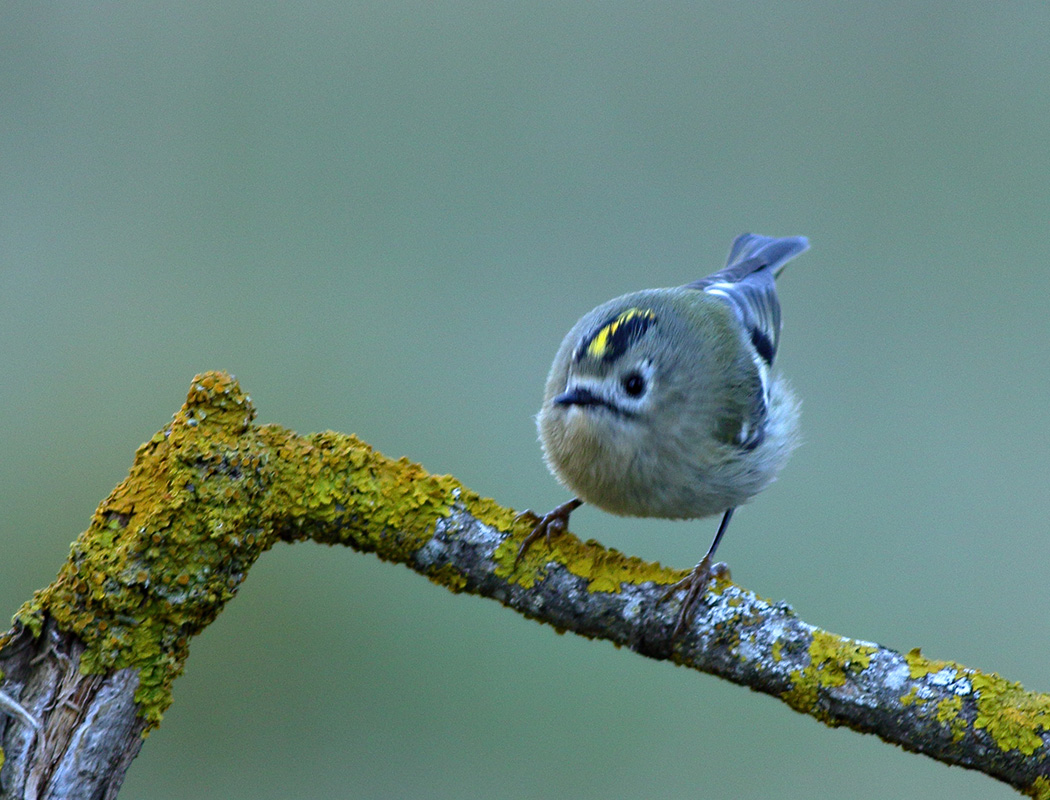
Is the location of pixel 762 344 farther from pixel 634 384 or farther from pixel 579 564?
pixel 579 564

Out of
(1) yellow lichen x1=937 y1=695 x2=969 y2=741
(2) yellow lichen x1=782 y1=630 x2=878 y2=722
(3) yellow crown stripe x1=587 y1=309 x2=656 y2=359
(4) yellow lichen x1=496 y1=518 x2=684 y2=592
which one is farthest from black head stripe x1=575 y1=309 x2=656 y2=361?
(1) yellow lichen x1=937 y1=695 x2=969 y2=741

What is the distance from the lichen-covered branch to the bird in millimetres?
162

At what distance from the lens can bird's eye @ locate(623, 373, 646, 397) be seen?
1.55 m

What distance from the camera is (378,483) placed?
1.21 meters

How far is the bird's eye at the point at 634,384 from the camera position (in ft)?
5.10

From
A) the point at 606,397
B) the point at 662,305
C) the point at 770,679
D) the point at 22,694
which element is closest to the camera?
the point at 22,694

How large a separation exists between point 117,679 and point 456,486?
18.4 inches

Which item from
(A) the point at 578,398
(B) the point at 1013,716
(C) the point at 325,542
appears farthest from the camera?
(A) the point at 578,398

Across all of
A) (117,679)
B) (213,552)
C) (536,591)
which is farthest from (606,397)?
(117,679)

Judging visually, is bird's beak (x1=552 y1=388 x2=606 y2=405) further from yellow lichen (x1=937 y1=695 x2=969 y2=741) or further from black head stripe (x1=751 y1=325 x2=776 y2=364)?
yellow lichen (x1=937 y1=695 x2=969 y2=741)

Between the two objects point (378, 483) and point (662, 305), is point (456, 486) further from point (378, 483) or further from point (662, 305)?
point (662, 305)

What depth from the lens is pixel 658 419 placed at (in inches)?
61.9

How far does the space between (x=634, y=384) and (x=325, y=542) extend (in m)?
0.61

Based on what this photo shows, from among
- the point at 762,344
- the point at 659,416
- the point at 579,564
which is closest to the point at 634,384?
the point at 659,416
